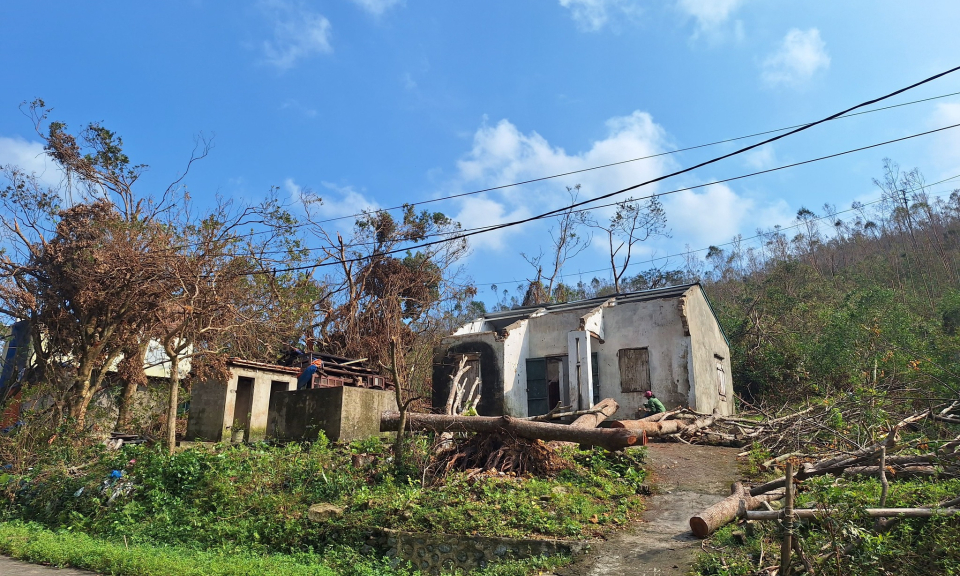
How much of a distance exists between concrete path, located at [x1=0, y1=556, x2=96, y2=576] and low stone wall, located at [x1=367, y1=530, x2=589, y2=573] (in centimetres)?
319

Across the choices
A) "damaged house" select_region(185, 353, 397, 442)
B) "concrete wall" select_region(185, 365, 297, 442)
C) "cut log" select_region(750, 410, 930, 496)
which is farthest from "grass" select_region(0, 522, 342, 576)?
"concrete wall" select_region(185, 365, 297, 442)

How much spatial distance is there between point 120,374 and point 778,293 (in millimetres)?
23667

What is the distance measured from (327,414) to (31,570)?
5251 mm

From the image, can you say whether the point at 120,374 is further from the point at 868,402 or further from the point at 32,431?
the point at 868,402

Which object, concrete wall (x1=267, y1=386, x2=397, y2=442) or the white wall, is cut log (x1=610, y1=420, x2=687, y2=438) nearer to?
concrete wall (x1=267, y1=386, x2=397, y2=442)

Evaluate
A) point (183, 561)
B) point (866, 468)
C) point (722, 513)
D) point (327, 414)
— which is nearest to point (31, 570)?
point (183, 561)

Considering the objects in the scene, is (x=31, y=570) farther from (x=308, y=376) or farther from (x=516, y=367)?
(x=516, y=367)

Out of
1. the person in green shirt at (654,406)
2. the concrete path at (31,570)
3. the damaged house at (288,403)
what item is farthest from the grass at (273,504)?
the person in green shirt at (654,406)

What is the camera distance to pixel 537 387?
684 inches

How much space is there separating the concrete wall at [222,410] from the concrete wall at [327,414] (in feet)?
8.76

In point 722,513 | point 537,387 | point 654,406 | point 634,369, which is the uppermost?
point 634,369

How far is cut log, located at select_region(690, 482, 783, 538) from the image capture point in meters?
6.00

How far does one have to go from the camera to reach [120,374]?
13281 mm

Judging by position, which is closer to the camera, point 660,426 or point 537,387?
point 660,426
